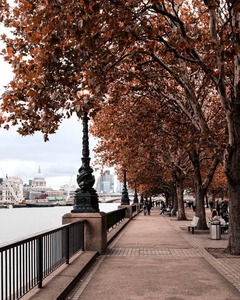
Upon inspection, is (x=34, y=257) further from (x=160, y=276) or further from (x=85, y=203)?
(x=85, y=203)

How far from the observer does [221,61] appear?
10695 millimetres

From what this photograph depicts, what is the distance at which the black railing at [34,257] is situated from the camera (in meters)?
6.27

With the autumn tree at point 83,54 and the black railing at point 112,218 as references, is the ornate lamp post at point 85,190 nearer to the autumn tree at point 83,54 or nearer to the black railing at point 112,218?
the autumn tree at point 83,54

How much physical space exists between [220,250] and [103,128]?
10.4m

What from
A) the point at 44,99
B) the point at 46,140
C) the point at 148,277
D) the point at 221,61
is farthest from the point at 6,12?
the point at 148,277

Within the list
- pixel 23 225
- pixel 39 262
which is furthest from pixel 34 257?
pixel 23 225

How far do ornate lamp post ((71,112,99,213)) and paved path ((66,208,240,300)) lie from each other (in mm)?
1542

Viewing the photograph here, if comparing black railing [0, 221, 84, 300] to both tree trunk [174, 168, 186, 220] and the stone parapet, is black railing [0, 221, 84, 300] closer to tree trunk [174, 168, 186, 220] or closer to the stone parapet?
the stone parapet

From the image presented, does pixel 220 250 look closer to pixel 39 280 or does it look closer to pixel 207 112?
pixel 39 280

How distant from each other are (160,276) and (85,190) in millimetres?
4719

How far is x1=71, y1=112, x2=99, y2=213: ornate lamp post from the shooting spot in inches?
529

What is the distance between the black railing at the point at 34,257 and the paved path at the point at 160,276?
700mm

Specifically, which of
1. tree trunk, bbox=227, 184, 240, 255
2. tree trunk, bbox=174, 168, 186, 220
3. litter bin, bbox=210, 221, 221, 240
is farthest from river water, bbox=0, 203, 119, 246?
tree trunk, bbox=174, 168, 186, 220

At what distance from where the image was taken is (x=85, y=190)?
13719mm
